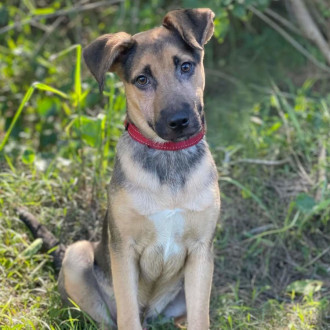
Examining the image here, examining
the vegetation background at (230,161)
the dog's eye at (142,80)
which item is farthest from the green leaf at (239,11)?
the dog's eye at (142,80)

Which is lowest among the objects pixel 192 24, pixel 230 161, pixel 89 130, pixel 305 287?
pixel 305 287

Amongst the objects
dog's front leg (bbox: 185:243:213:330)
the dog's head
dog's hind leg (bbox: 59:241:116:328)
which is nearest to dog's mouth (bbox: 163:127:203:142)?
the dog's head

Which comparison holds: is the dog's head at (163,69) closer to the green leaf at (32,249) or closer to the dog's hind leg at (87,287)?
the dog's hind leg at (87,287)

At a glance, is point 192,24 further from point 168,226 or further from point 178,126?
point 168,226

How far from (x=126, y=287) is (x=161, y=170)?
2.43ft

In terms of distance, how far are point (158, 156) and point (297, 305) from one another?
159 cm

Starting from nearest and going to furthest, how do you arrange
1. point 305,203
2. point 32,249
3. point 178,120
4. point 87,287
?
point 178,120 → point 87,287 → point 32,249 → point 305,203

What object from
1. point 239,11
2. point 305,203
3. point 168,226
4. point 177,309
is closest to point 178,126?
point 168,226

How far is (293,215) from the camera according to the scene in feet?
18.1

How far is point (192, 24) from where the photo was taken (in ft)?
12.8

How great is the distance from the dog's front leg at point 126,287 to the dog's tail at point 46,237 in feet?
3.61

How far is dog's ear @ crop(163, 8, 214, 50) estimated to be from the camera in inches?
152

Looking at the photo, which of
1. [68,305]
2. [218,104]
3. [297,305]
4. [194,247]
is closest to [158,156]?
[194,247]

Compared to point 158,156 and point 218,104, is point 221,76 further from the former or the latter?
point 158,156
